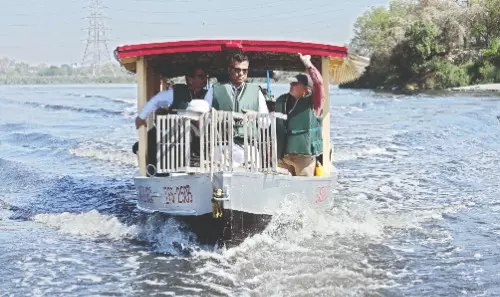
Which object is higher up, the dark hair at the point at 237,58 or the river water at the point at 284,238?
the dark hair at the point at 237,58

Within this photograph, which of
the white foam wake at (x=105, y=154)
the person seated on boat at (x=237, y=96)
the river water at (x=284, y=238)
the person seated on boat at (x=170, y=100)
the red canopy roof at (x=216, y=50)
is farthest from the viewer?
the white foam wake at (x=105, y=154)

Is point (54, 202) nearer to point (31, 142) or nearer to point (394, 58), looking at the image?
point (31, 142)

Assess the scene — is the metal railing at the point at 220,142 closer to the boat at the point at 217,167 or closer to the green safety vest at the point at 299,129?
the boat at the point at 217,167

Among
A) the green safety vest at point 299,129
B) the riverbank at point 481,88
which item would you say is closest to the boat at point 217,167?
the green safety vest at point 299,129

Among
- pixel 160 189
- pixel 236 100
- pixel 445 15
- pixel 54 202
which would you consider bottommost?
pixel 54 202

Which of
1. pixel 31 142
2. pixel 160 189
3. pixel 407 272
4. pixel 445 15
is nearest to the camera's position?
pixel 407 272

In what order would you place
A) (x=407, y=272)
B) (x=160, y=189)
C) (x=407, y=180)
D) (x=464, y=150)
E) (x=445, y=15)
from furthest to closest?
1. (x=445, y=15)
2. (x=464, y=150)
3. (x=407, y=180)
4. (x=160, y=189)
5. (x=407, y=272)

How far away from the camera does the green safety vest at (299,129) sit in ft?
28.5

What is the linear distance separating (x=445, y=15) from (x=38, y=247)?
51.7 meters

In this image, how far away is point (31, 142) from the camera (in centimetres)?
2173

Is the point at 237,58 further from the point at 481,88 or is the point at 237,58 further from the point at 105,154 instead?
the point at 481,88

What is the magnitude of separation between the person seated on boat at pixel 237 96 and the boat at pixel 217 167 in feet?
0.48

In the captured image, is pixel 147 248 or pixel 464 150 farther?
pixel 464 150

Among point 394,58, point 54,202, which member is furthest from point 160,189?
point 394,58
